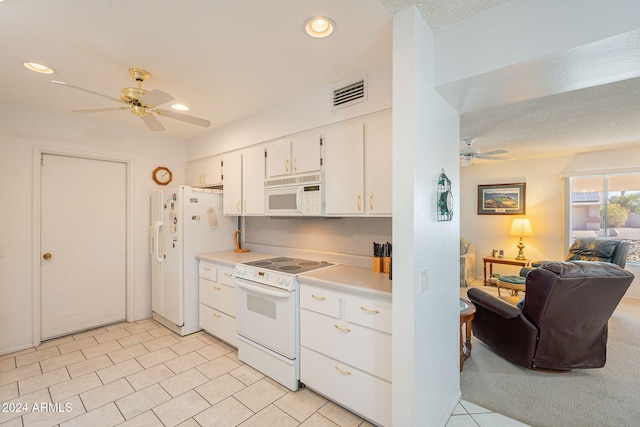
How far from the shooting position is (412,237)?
1519 millimetres

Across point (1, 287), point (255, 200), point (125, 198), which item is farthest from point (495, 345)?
point (1, 287)

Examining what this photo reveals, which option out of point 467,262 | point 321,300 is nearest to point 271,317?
point 321,300

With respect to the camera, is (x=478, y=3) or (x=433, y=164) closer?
(x=478, y=3)

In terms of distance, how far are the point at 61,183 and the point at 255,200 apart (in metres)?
2.33

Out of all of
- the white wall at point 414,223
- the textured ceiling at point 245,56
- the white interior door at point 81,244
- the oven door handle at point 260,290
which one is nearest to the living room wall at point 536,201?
the textured ceiling at point 245,56

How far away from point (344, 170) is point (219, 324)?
2.20 m

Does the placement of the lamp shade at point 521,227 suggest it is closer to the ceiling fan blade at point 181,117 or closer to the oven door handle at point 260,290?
the oven door handle at point 260,290

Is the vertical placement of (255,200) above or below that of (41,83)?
below

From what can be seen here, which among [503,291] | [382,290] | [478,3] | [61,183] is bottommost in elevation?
[503,291]

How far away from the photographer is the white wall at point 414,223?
4.99ft

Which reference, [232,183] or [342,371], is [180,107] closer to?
[232,183]

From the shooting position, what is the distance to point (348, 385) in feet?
6.40

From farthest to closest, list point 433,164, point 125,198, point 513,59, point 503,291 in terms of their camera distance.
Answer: point 503,291
point 125,198
point 433,164
point 513,59

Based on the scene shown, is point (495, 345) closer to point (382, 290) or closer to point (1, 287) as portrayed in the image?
point (382, 290)
